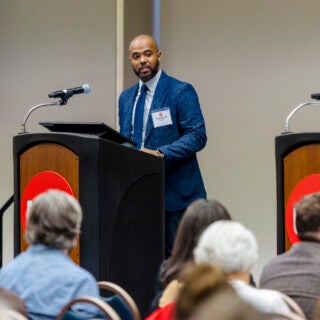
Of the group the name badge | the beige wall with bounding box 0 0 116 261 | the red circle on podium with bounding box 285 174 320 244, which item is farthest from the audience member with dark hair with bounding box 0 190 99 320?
the beige wall with bounding box 0 0 116 261

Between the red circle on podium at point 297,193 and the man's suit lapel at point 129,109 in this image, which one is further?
the man's suit lapel at point 129,109

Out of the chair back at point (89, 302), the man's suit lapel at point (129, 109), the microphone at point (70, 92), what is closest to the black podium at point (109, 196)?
the microphone at point (70, 92)

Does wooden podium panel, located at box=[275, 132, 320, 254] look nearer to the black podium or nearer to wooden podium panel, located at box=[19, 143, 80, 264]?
the black podium

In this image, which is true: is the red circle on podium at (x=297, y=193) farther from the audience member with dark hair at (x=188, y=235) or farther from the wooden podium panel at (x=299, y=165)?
the audience member with dark hair at (x=188, y=235)

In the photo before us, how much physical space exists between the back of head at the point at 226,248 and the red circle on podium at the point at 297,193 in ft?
5.38

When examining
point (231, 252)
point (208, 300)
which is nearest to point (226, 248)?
point (231, 252)

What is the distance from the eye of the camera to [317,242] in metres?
3.19

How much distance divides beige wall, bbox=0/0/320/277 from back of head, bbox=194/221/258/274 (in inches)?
154

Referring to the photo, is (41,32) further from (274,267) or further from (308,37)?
(274,267)

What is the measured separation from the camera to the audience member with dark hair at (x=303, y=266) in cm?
303

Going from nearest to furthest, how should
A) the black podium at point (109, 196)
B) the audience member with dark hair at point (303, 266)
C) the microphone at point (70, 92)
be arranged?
the audience member with dark hair at point (303, 266) < the black podium at point (109, 196) < the microphone at point (70, 92)

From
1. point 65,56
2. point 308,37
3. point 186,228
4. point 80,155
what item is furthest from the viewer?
point 65,56

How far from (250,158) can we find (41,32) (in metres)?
1.89

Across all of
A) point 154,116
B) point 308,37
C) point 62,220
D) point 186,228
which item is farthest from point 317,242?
point 308,37
